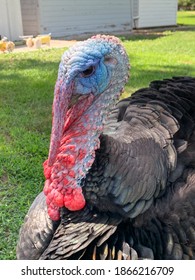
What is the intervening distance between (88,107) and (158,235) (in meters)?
0.61

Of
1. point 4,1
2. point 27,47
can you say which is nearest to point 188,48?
point 27,47

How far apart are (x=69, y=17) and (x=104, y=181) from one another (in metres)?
11.5

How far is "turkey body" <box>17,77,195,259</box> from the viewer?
5.51ft

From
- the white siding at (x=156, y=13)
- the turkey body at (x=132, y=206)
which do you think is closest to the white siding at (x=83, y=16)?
the white siding at (x=156, y=13)

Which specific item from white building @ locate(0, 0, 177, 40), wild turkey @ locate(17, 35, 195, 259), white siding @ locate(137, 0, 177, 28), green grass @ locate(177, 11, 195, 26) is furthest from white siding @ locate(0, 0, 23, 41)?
wild turkey @ locate(17, 35, 195, 259)

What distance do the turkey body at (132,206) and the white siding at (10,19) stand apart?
9.93m

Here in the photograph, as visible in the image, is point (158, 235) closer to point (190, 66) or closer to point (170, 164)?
point (170, 164)

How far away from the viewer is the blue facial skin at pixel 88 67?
1.56m

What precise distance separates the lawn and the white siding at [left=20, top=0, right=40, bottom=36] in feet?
10.9

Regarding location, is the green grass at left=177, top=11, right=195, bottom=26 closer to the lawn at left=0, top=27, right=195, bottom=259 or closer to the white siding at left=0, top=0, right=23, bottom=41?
the white siding at left=0, top=0, right=23, bottom=41

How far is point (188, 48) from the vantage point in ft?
30.7

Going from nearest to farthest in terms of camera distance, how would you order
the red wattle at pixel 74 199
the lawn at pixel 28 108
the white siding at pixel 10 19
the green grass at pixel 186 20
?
the red wattle at pixel 74 199 < the lawn at pixel 28 108 < the white siding at pixel 10 19 < the green grass at pixel 186 20

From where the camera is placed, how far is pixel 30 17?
11992 mm

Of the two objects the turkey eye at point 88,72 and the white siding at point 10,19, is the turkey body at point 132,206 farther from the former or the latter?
the white siding at point 10,19
